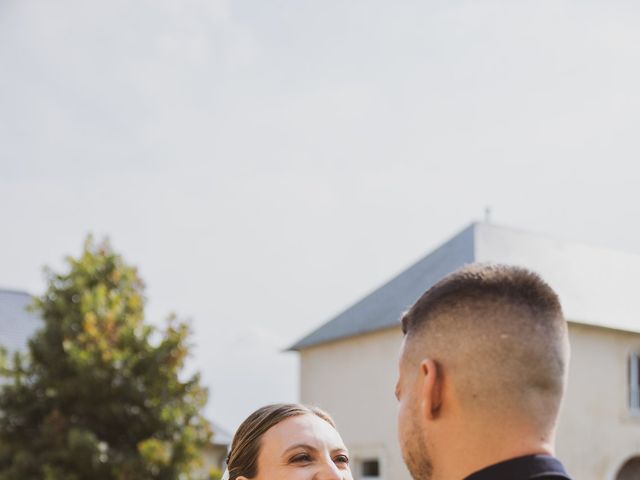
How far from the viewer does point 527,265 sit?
32250 mm

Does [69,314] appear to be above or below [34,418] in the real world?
above

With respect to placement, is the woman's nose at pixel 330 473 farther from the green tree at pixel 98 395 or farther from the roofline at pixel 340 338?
the roofline at pixel 340 338

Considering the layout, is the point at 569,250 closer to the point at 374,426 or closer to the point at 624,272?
the point at 624,272

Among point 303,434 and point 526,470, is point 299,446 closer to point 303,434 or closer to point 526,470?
point 303,434

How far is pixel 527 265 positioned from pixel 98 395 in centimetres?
1636

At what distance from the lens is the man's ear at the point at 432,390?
241 centimetres

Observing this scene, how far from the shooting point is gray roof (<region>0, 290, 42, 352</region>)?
35.7 m

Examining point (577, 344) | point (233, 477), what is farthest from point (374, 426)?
point (233, 477)

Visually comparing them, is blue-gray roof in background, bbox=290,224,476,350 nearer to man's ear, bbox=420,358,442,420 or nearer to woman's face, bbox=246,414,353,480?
woman's face, bbox=246,414,353,480

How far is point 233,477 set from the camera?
5.00 m

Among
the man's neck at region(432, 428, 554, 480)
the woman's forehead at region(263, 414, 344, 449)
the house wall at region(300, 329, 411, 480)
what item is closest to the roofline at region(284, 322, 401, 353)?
the house wall at region(300, 329, 411, 480)

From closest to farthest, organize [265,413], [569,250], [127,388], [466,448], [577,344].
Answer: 1. [466,448]
2. [265,413]
3. [127,388]
4. [577,344]
5. [569,250]

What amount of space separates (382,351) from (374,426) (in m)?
2.31

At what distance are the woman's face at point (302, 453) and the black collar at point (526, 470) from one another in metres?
2.31
